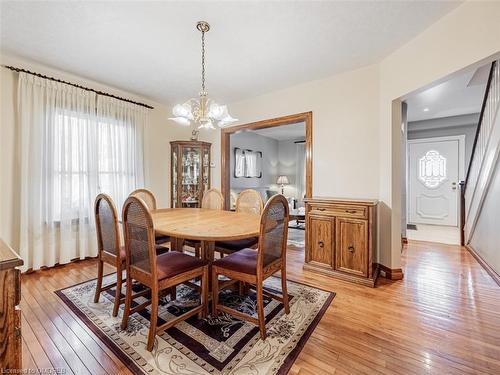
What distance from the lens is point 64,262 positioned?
2986mm

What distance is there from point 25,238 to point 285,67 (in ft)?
12.0

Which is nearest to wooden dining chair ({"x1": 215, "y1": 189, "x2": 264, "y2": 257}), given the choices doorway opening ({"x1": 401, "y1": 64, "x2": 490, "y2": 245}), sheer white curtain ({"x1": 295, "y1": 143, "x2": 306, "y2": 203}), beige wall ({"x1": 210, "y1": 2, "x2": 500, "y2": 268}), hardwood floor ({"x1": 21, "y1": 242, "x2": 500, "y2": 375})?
hardwood floor ({"x1": 21, "y1": 242, "x2": 500, "y2": 375})

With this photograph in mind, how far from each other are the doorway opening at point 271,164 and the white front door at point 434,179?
2.74m

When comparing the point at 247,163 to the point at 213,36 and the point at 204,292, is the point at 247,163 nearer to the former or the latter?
the point at 213,36

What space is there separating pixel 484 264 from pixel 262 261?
10.5 feet

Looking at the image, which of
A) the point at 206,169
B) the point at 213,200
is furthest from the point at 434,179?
the point at 213,200

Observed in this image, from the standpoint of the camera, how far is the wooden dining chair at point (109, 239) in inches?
72.6

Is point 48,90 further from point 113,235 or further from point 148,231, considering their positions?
point 148,231

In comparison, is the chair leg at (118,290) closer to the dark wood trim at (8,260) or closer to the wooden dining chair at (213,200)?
the dark wood trim at (8,260)

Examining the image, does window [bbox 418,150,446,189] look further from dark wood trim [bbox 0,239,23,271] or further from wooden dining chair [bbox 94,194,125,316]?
dark wood trim [bbox 0,239,23,271]

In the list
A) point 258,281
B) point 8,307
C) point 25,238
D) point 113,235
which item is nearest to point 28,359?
point 113,235

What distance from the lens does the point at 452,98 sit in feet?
13.2

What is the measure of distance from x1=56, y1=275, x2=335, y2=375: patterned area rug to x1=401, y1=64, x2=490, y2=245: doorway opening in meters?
3.81

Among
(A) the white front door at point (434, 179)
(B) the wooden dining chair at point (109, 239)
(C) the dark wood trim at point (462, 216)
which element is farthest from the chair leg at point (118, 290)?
(A) the white front door at point (434, 179)
